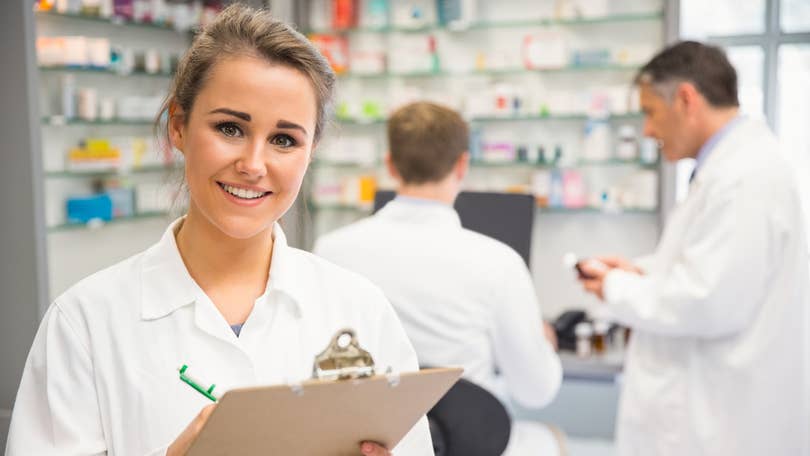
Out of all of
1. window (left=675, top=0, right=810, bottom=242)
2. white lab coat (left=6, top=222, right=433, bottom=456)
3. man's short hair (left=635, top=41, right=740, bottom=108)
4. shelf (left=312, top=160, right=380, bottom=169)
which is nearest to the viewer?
white lab coat (left=6, top=222, right=433, bottom=456)

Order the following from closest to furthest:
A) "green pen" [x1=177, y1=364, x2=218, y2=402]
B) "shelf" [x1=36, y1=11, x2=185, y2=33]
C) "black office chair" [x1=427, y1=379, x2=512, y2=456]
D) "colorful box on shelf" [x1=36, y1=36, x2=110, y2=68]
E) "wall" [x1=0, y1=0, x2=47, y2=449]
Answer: "green pen" [x1=177, y1=364, x2=218, y2=402]
"black office chair" [x1=427, y1=379, x2=512, y2=456]
"wall" [x1=0, y1=0, x2=47, y2=449]
"colorful box on shelf" [x1=36, y1=36, x2=110, y2=68]
"shelf" [x1=36, y1=11, x2=185, y2=33]

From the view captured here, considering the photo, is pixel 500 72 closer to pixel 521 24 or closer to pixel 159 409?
pixel 521 24

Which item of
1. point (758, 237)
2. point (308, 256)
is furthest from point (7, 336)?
point (758, 237)

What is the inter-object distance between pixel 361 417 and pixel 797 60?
4707mm

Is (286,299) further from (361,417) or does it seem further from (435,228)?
(435,228)

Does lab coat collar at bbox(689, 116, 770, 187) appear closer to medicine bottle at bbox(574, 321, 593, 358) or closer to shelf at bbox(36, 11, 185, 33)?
medicine bottle at bbox(574, 321, 593, 358)

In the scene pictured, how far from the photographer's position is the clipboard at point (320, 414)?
40.5 inches

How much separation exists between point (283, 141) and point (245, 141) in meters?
0.06

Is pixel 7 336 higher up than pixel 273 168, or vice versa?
pixel 273 168

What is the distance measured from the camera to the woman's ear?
142 cm

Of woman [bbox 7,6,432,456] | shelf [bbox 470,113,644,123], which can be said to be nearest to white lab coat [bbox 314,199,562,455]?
woman [bbox 7,6,432,456]

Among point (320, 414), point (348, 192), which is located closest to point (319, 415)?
point (320, 414)

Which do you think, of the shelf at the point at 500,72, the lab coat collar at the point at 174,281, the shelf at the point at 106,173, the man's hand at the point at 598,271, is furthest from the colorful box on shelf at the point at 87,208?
the lab coat collar at the point at 174,281

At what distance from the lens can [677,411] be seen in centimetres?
272
